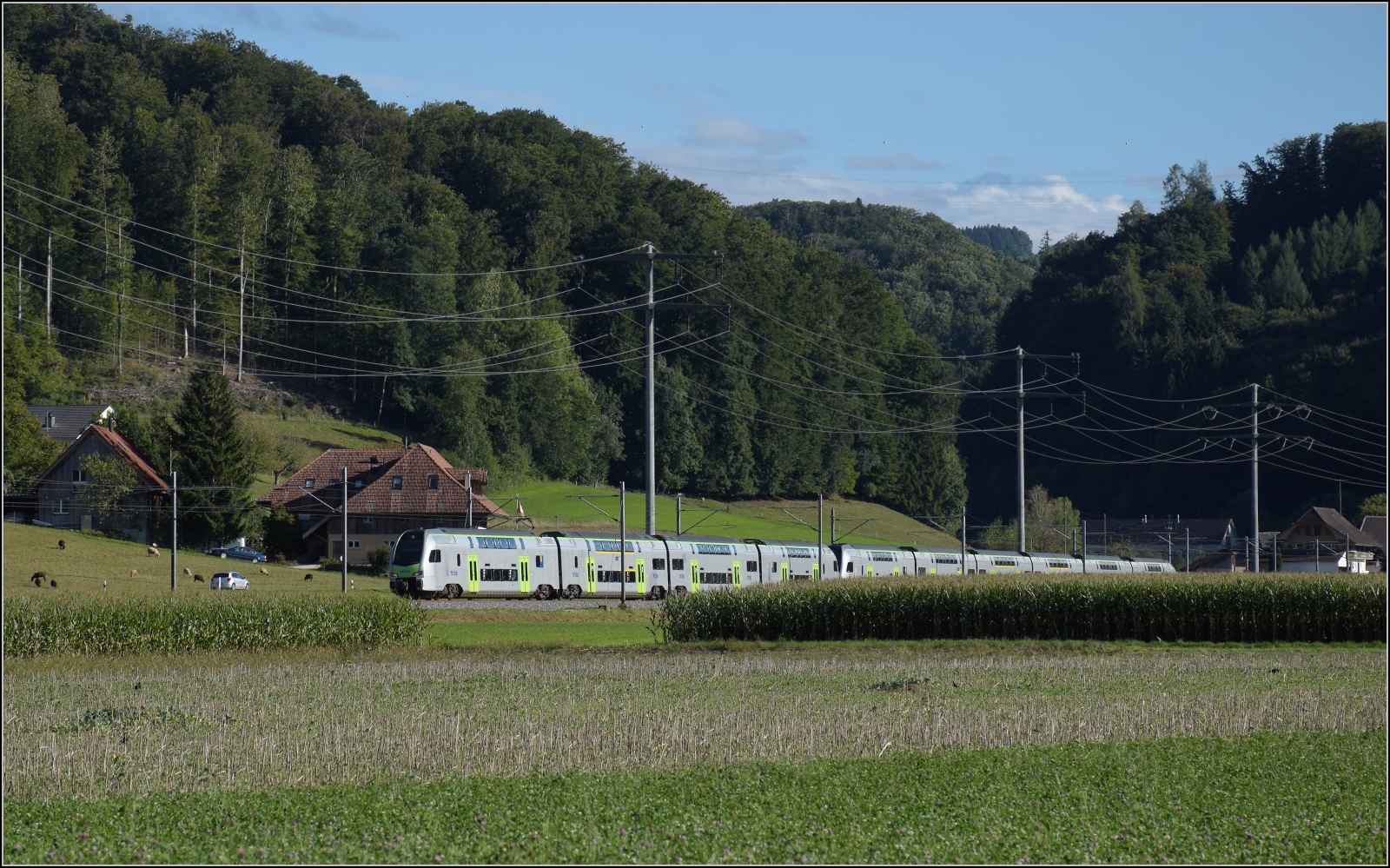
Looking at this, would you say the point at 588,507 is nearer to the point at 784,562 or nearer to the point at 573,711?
the point at 784,562

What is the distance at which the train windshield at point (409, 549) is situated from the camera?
184 feet

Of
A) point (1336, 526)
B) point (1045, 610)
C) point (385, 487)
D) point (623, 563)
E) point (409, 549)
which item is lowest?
point (1045, 610)

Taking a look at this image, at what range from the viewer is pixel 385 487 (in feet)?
291

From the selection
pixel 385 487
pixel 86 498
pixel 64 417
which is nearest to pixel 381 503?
pixel 385 487

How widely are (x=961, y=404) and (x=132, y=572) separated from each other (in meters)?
111

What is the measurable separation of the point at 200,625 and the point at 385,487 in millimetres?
55935

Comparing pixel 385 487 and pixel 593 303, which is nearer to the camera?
pixel 385 487

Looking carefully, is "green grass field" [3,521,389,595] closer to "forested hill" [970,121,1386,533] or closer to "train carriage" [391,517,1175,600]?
"train carriage" [391,517,1175,600]

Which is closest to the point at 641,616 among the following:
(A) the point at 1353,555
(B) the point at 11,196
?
(B) the point at 11,196

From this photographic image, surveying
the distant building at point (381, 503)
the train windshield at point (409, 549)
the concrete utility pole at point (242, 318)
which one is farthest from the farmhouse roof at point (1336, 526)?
the concrete utility pole at point (242, 318)

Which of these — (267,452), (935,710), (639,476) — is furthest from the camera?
(639,476)

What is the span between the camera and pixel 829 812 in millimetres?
12953

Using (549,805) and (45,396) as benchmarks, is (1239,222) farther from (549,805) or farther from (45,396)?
(549,805)

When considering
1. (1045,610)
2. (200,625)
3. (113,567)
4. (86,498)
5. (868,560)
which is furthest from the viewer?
(86,498)
